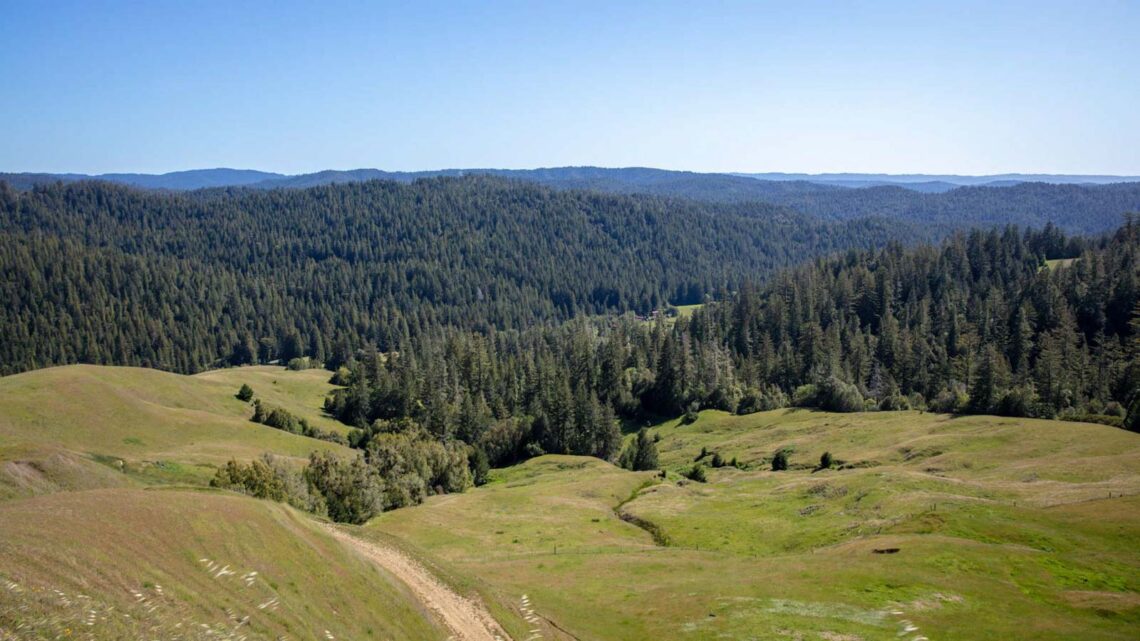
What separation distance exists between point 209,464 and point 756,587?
69.2 metres

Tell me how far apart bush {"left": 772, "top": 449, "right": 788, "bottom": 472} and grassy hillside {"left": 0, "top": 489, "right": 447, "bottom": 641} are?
7508 cm

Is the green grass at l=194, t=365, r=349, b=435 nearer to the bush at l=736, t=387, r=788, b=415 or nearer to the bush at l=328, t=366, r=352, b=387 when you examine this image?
the bush at l=328, t=366, r=352, b=387

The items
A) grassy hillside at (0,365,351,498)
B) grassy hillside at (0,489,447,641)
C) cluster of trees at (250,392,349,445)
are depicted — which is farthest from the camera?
cluster of trees at (250,392,349,445)

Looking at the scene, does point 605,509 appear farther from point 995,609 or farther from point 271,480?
point 995,609

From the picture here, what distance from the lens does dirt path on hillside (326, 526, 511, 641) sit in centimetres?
3681

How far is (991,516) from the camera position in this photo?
55.7 meters

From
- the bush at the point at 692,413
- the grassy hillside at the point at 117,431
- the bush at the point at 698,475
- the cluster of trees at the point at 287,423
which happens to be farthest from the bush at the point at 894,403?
the cluster of trees at the point at 287,423

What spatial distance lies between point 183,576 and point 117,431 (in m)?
81.6

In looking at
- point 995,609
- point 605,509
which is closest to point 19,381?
point 605,509

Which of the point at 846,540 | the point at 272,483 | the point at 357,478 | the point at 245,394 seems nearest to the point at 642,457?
the point at 357,478

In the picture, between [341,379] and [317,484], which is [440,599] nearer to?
[317,484]

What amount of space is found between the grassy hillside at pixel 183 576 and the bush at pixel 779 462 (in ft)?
246

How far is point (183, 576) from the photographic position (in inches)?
1118

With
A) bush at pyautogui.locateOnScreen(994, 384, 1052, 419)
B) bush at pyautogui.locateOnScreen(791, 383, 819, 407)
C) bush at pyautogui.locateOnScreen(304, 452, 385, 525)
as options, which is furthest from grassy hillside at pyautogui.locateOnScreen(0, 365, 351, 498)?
bush at pyautogui.locateOnScreen(994, 384, 1052, 419)
